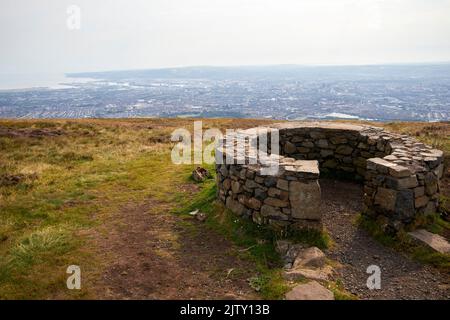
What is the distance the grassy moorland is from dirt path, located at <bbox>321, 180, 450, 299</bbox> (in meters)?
0.62

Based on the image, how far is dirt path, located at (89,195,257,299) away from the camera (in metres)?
6.80

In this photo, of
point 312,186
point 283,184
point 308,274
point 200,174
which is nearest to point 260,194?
point 283,184

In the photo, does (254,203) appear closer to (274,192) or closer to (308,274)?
(274,192)

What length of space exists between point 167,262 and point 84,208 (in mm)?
4688

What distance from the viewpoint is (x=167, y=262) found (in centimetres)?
800

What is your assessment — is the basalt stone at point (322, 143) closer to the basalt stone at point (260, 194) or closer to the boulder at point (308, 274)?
the basalt stone at point (260, 194)

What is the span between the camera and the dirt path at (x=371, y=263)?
6.87m

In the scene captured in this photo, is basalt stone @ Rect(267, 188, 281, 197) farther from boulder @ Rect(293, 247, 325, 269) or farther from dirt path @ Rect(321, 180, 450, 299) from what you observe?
dirt path @ Rect(321, 180, 450, 299)

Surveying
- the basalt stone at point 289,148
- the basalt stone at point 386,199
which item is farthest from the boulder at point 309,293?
the basalt stone at point 289,148

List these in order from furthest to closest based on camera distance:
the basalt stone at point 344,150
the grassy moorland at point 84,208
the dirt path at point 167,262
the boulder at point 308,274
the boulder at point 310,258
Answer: the basalt stone at point 344,150, the boulder at point 310,258, the grassy moorland at point 84,208, the boulder at point 308,274, the dirt path at point 167,262

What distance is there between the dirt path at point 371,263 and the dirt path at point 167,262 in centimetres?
230

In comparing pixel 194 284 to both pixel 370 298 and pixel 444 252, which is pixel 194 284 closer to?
pixel 370 298
